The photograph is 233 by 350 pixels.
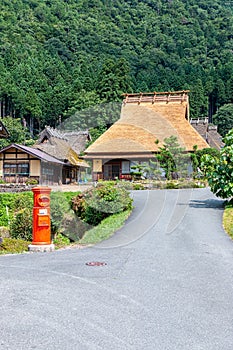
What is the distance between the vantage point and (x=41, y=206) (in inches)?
351

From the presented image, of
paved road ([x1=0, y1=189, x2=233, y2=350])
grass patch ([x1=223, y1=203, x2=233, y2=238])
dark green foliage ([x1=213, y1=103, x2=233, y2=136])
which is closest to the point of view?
paved road ([x1=0, y1=189, x2=233, y2=350])

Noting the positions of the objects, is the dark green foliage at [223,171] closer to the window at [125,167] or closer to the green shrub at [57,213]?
the green shrub at [57,213]

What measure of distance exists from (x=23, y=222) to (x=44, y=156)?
62.8 feet

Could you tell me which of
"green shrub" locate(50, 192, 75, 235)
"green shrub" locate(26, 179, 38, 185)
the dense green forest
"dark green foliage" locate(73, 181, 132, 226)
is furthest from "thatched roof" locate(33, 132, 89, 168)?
"dark green foliage" locate(73, 181, 132, 226)

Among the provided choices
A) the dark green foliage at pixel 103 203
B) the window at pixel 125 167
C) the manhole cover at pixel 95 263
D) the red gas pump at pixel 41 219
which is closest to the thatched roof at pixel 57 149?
the window at pixel 125 167

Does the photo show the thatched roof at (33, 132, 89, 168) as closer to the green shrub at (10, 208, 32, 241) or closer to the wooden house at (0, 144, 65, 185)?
the wooden house at (0, 144, 65, 185)

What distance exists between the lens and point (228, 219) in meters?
12.4

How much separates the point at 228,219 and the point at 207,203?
3.64 m

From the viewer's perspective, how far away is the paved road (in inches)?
154

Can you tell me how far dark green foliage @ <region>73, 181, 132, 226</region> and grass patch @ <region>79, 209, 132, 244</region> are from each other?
298 mm

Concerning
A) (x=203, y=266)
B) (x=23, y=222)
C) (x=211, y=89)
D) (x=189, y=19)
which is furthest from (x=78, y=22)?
(x=203, y=266)

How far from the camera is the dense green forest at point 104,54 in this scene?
191 ft

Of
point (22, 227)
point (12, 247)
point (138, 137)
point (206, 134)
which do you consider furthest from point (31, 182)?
point (206, 134)

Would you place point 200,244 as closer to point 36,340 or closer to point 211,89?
point 36,340
